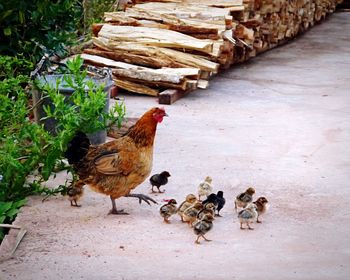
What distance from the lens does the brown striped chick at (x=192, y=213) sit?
631 centimetres

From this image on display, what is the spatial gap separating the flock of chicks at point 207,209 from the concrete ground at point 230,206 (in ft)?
0.31

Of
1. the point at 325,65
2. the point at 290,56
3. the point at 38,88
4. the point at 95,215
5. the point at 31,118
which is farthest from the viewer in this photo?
the point at 290,56

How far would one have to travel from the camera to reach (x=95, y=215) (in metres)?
6.58

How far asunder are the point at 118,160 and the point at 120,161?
0.06ft

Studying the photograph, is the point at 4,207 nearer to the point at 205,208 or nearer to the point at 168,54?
the point at 205,208

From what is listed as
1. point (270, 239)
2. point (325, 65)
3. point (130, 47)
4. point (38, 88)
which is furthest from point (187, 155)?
point (325, 65)

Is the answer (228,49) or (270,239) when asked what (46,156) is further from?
(228,49)

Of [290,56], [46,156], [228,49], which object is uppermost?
[46,156]

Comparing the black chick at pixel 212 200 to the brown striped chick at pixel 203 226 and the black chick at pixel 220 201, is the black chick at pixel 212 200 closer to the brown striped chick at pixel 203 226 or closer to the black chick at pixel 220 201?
the black chick at pixel 220 201

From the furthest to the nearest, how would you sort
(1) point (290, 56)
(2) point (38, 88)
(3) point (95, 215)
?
(1) point (290, 56) < (2) point (38, 88) < (3) point (95, 215)

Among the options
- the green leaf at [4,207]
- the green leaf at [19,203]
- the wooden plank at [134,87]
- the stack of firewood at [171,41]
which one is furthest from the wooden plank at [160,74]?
the green leaf at [4,207]

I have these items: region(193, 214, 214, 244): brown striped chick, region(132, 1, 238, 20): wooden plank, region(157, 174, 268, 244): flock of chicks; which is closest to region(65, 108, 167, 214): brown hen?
region(157, 174, 268, 244): flock of chicks

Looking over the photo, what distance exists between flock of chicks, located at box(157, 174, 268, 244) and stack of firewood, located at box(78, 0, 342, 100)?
4.20m

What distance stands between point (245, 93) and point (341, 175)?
154 inches
